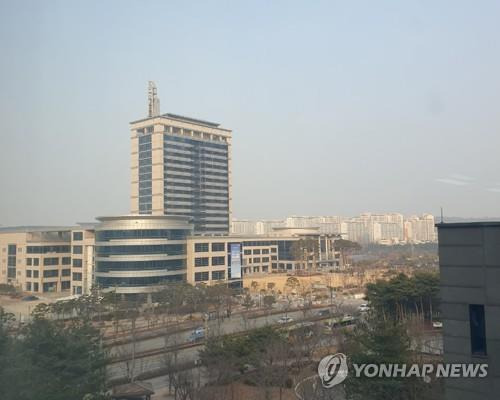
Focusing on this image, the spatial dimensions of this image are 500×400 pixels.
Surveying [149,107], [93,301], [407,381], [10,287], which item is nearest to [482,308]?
[407,381]

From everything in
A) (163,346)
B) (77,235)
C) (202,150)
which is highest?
(202,150)

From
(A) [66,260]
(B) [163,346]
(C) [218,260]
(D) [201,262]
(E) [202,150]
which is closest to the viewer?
(B) [163,346]

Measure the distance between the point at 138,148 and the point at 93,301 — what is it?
1703 cm

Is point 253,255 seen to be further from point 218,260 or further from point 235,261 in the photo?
point 218,260

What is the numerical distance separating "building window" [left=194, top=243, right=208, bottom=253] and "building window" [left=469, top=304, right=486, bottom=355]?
48.0 ft

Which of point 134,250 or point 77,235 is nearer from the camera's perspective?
point 134,250

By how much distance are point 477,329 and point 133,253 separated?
1320 centimetres

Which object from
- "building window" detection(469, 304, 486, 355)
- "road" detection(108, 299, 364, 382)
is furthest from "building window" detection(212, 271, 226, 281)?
"building window" detection(469, 304, 486, 355)

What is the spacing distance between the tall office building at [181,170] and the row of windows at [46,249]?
7.78 metres

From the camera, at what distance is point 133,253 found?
15148mm

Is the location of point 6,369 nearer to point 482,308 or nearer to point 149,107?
point 482,308

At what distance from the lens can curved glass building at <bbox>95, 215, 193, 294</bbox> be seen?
1502cm

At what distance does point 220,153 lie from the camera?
29641 millimetres

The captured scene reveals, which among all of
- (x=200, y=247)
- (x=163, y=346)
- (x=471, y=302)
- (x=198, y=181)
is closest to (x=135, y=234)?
(x=200, y=247)
